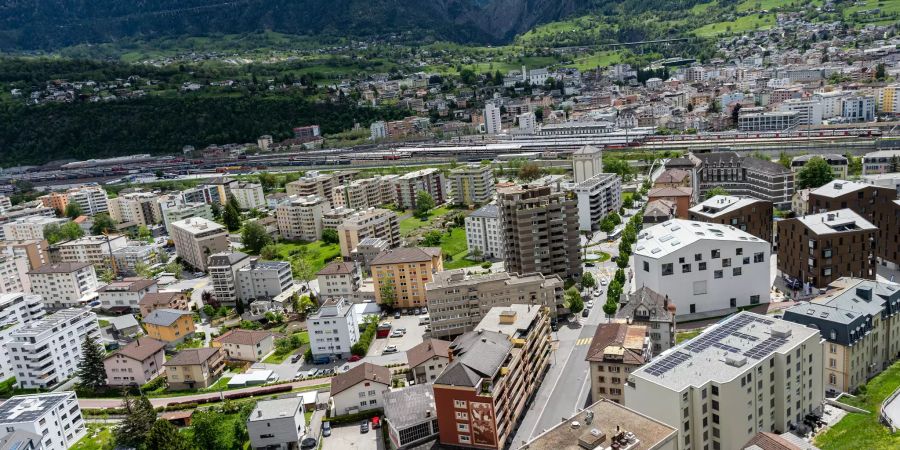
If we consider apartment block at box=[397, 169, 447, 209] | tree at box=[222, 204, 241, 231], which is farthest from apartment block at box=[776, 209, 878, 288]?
tree at box=[222, 204, 241, 231]

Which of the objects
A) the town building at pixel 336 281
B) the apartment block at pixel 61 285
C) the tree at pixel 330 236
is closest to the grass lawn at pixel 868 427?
the town building at pixel 336 281

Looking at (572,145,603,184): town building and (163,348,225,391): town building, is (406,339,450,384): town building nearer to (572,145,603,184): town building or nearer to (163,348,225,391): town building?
(163,348,225,391): town building

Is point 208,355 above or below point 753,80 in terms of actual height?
below

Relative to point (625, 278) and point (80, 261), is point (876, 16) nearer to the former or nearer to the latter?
point (625, 278)


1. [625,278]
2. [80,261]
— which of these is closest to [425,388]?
[625,278]

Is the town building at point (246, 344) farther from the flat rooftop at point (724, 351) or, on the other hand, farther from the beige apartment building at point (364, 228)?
the flat rooftop at point (724, 351)

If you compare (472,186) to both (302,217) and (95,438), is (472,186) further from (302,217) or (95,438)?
(95,438)
